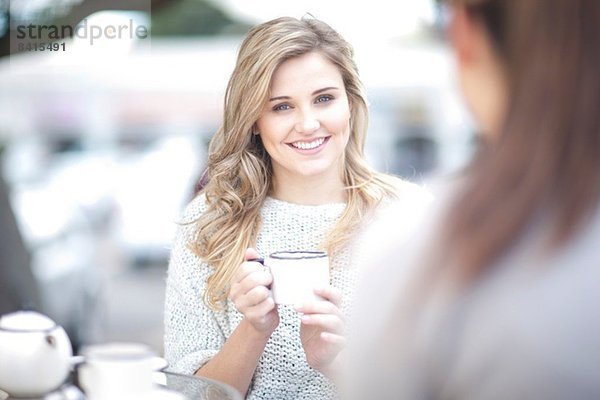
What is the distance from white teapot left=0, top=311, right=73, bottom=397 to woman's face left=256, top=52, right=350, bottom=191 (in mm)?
862

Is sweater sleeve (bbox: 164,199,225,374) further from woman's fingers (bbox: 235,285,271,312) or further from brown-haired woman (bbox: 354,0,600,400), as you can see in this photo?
brown-haired woman (bbox: 354,0,600,400)

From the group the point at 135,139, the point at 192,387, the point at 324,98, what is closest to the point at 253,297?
the point at 192,387

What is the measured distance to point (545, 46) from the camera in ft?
3.84

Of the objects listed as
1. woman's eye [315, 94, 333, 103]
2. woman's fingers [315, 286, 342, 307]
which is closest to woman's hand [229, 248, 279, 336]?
woman's fingers [315, 286, 342, 307]

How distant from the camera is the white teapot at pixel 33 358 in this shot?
1.88m

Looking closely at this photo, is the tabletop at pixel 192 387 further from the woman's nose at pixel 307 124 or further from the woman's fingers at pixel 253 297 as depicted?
the woman's nose at pixel 307 124

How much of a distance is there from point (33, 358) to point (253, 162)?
3.29 feet

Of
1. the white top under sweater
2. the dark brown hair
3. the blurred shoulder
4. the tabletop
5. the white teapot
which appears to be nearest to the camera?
the dark brown hair

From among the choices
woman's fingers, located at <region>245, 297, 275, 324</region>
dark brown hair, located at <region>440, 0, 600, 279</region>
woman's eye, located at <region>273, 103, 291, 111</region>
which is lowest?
woman's fingers, located at <region>245, 297, 275, 324</region>

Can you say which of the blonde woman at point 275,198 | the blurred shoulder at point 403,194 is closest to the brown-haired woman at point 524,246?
the blonde woman at point 275,198

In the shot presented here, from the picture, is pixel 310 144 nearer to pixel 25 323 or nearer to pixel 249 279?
pixel 249 279

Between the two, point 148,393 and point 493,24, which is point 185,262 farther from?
point 493,24

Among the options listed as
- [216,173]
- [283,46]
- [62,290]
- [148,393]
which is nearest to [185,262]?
[216,173]

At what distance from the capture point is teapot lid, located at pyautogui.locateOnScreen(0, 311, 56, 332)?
1911mm
